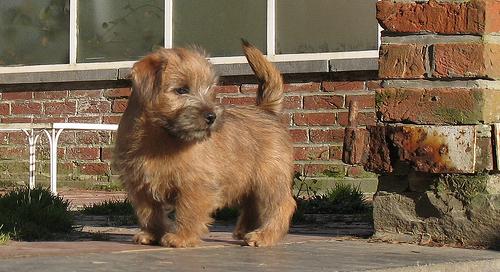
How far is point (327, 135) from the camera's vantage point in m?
10.8

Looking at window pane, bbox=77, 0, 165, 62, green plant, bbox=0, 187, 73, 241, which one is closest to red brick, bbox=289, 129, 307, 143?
window pane, bbox=77, 0, 165, 62

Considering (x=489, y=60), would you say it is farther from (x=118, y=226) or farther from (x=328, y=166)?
(x=328, y=166)

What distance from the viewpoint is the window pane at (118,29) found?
11992mm

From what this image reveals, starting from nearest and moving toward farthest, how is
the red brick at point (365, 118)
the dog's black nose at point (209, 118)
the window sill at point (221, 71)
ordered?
the dog's black nose at point (209, 118) → the red brick at point (365, 118) → the window sill at point (221, 71)

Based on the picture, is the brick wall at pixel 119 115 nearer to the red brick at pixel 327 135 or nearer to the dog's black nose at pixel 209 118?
the red brick at pixel 327 135

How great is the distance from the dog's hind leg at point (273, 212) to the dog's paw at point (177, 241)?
0.37m

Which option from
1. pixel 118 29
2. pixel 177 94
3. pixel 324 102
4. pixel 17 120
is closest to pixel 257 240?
pixel 177 94

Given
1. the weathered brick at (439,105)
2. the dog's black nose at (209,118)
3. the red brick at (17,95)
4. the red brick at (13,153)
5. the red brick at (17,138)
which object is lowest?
the red brick at (13,153)

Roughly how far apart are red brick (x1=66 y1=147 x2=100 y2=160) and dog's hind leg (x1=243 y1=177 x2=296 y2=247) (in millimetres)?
6064

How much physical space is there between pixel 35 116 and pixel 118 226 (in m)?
5.35

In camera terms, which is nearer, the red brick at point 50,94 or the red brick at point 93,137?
the red brick at point 93,137

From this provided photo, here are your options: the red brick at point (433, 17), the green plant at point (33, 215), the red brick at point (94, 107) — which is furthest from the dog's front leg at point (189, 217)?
the red brick at point (94, 107)

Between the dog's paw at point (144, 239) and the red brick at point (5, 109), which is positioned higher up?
the red brick at point (5, 109)

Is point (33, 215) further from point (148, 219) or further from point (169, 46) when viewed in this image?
point (169, 46)
